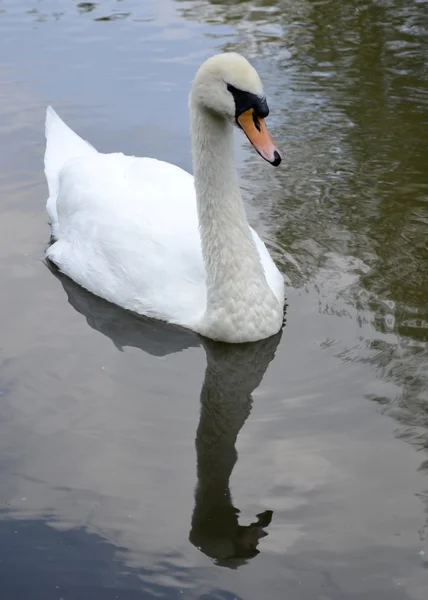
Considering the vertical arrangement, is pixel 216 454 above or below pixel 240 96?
below

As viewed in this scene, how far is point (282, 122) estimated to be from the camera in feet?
30.8

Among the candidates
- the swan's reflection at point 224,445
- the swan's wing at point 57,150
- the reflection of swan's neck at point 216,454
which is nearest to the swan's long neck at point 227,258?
the swan's reflection at point 224,445

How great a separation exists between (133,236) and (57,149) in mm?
2146

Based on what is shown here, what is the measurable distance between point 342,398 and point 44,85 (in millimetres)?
6645

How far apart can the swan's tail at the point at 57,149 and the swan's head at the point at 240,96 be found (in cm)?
268

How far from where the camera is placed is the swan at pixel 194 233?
5.61m

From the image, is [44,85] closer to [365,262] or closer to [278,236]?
[278,236]

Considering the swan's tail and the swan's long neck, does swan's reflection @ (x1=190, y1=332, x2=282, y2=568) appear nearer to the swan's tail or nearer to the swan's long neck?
the swan's long neck

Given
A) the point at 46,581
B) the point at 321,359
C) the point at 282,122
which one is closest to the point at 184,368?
the point at 321,359

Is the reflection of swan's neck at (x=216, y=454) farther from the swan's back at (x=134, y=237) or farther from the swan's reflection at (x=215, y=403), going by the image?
the swan's back at (x=134, y=237)

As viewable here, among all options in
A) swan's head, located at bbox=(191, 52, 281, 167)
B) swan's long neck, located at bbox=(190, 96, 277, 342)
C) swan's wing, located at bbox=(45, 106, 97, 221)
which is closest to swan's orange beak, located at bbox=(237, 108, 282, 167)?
swan's head, located at bbox=(191, 52, 281, 167)

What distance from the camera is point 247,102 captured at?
547 cm

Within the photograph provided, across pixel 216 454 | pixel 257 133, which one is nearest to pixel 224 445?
pixel 216 454

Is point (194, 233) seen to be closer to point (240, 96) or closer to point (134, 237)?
point (134, 237)
